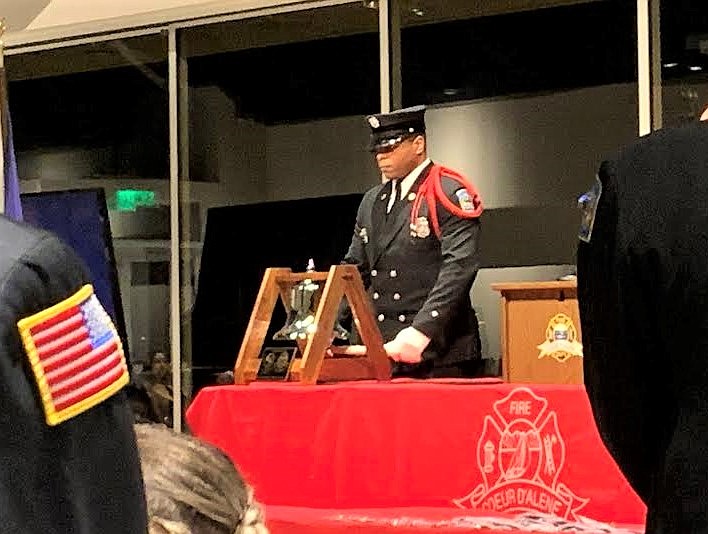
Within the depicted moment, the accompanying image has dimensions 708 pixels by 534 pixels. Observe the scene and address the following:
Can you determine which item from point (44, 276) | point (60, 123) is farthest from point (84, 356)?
point (60, 123)

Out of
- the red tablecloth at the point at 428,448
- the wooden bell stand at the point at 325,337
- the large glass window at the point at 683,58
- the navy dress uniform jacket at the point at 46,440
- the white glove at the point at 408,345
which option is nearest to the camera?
the navy dress uniform jacket at the point at 46,440

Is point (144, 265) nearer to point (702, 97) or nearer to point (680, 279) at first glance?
point (702, 97)

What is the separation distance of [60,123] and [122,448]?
17.1 feet

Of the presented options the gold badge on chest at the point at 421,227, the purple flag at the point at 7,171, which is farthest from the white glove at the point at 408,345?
the purple flag at the point at 7,171

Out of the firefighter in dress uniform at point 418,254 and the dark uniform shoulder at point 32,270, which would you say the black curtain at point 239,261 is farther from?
the dark uniform shoulder at point 32,270

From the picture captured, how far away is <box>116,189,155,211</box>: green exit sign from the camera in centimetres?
512

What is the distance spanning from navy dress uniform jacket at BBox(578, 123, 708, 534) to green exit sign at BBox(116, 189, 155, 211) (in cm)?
420

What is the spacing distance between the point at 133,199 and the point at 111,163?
31 centimetres

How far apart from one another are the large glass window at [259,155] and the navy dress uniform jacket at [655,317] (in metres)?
3.60

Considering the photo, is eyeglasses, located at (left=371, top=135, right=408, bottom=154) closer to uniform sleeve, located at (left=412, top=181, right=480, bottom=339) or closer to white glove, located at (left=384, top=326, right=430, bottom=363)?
uniform sleeve, located at (left=412, top=181, right=480, bottom=339)

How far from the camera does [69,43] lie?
503cm

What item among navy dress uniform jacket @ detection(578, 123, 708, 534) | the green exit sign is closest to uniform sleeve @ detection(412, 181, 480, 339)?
navy dress uniform jacket @ detection(578, 123, 708, 534)

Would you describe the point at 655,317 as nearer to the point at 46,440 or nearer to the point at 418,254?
the point at 46,440

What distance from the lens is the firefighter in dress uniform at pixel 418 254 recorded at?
245 cm
